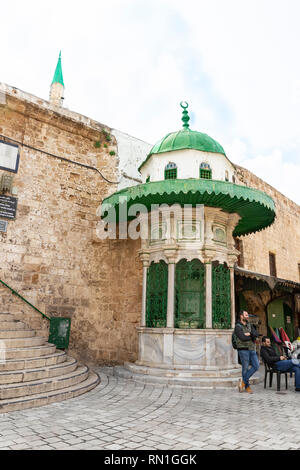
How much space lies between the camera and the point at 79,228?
9.16 meters

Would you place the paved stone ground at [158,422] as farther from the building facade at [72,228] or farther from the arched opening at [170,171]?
the arched opening at [170,171]

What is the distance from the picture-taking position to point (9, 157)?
8.18 meters

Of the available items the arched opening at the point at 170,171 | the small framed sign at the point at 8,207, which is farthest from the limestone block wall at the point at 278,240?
the small framed sign at the point at 8,207

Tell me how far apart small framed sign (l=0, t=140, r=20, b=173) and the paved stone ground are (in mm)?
5708

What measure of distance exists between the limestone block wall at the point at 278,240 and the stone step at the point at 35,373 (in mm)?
9097

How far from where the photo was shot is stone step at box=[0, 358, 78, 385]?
15.6 ft

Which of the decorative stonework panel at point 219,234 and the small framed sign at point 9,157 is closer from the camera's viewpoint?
the decorative stonework panel at point 219,234

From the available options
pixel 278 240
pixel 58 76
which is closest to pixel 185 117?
pixel 278 240

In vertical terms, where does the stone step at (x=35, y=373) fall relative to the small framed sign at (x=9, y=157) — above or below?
below

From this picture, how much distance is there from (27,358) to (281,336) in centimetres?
922

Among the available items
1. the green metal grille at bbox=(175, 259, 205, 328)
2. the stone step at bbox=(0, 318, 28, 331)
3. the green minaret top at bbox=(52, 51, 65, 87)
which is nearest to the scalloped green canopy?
the green metal grille at bbox=(175, 259, 205, 328)

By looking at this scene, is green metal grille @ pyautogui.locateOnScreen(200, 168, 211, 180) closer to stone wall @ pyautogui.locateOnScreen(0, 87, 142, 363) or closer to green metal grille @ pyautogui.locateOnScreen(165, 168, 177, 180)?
green metal grille @ pyautogui.locateOnScreen(165, 168, 177, 180)

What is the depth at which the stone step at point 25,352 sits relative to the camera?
5.31 m

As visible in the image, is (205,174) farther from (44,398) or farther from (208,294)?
(44,398)
